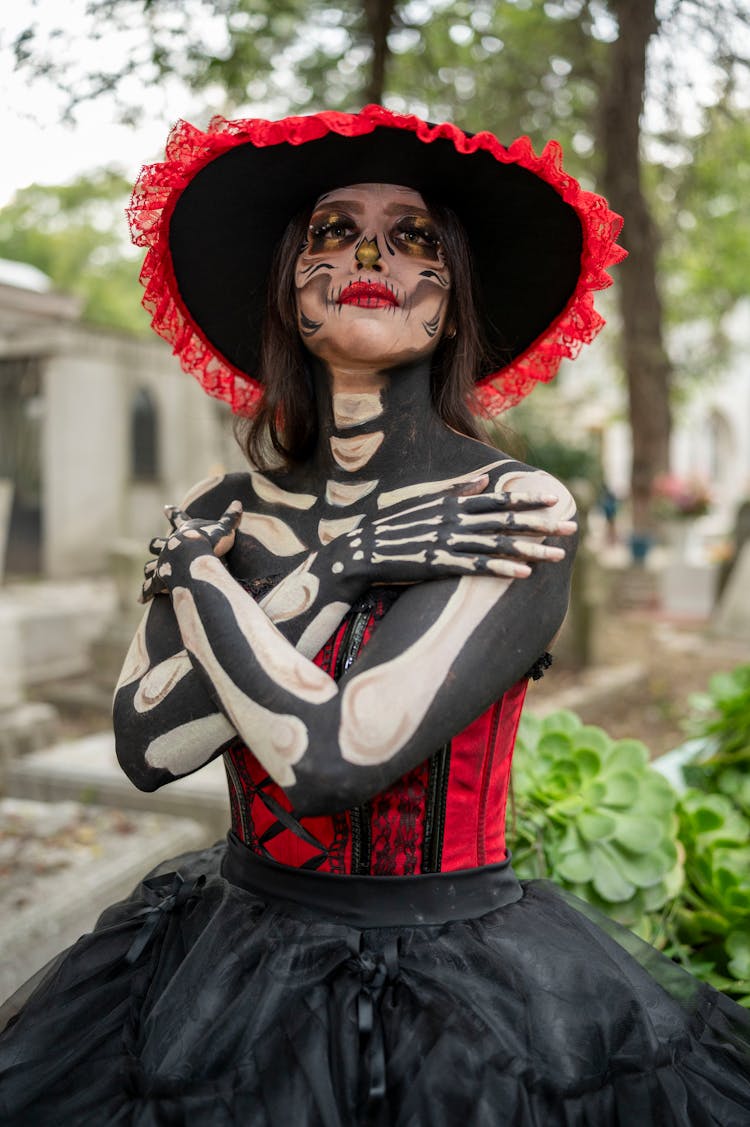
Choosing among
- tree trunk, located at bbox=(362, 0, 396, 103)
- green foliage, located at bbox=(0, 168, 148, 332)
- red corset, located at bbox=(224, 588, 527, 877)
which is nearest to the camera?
red corset, located at bbox=(224, 588, 527, 877)

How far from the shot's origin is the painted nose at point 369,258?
1.80 meters

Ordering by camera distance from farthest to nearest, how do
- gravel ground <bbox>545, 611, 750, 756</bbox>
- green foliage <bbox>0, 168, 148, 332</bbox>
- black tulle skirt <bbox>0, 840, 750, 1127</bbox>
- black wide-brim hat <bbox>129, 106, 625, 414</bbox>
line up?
1. green foliage <bbox>0, 168, 148, 332</bbox>
2. gravel ground <bbox>545, 611, 750, 756</bbox>
3. black wide-brim hat <bbox>129, 106, 625, 414</bbox>
4. black tulle skirt <bbox>0, 840, 750, 1127</bbox>

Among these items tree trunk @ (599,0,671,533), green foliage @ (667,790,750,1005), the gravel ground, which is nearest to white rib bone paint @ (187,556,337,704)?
green foliage @ (667,790,750,1005)

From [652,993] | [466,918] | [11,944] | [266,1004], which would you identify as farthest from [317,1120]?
[11,944]

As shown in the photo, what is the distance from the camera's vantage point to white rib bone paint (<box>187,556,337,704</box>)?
153 centimetres

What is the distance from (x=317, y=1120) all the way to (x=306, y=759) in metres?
0.49

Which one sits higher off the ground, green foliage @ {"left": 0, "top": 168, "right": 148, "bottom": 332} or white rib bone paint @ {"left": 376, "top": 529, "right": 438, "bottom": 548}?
green foliage @ {"left": 0, "top": 168, "right": 148, "bottom": 332}

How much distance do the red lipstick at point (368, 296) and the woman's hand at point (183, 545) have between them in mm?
452

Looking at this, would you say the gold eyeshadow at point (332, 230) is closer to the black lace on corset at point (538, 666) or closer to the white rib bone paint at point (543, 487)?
the white rib bone paint at point (543, 487)

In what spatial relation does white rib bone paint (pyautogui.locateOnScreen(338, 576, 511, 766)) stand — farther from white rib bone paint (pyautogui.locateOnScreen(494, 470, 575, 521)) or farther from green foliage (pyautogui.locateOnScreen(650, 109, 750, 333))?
green foliage (pyautogui.locateOnScreen(650, 109, 750, 333))

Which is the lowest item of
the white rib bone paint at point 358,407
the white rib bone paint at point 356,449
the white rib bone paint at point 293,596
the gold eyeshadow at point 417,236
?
the white rib bone paint at point 293,596

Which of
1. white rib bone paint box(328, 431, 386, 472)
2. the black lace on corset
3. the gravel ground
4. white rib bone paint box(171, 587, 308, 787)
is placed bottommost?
the gravel ground

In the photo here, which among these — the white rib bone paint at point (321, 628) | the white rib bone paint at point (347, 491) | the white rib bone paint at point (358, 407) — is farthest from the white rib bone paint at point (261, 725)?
the white rib bone paint at point (358, 407)

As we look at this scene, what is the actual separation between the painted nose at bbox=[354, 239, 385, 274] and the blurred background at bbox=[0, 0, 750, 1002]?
0.75 m
